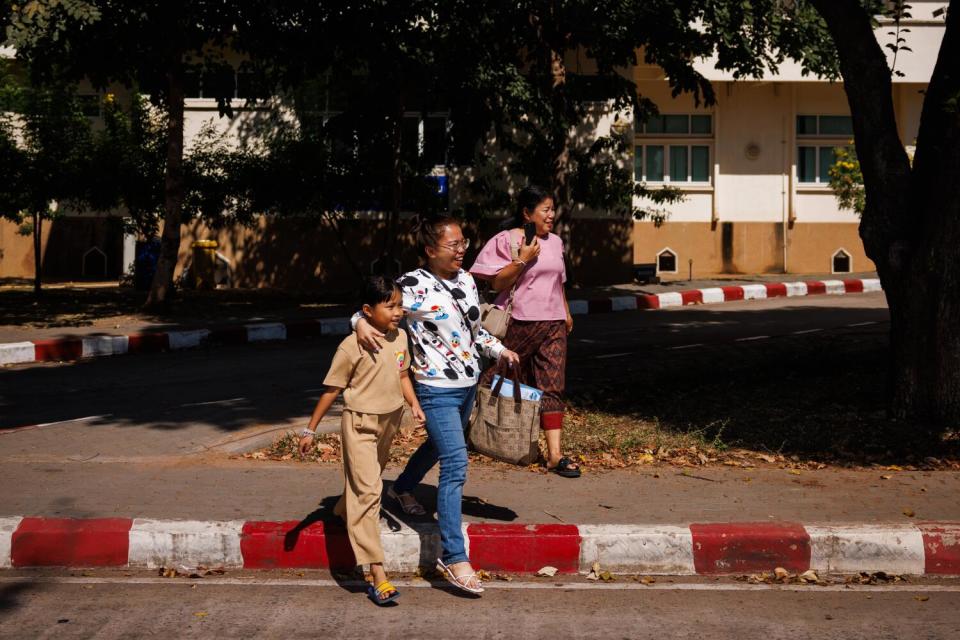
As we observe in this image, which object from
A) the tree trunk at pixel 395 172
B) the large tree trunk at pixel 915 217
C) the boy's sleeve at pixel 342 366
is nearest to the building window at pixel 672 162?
the tree trunk at pixel 395 172

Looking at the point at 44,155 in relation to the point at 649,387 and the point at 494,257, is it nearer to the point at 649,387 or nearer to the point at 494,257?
the point at 649,387

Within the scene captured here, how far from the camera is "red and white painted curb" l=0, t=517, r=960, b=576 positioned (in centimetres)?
605

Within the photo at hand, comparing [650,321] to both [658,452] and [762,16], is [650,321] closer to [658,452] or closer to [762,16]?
[762,16]

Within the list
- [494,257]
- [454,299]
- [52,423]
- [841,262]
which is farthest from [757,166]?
[454,299]

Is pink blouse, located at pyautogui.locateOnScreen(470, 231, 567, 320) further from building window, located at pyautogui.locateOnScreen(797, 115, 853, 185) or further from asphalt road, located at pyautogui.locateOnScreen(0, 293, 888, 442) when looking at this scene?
building window, located at pyautogui.locateOnScreen(797, 115, 853, 185)

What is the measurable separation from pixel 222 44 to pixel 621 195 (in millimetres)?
7544

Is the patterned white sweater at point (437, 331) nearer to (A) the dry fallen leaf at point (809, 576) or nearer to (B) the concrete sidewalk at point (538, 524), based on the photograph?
(B) the concrete sidewalk at point (538, 524)

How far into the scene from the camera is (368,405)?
18.3ft

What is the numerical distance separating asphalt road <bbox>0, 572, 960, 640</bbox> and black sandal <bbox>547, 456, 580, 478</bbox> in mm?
1432

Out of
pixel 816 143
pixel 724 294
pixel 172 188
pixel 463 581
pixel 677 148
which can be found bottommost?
pixel 463 581

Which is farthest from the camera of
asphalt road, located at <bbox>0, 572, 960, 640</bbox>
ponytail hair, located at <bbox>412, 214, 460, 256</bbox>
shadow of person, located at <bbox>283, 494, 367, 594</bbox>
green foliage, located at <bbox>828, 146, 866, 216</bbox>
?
green foliage, located at <bbox>828, 146, 866, 216</bbox>

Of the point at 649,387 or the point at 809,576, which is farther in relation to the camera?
the point at 649,387

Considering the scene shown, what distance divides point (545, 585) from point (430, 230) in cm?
172

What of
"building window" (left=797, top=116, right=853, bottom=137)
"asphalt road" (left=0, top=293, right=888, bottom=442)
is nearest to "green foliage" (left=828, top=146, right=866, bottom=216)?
"building window" (left=797, top=116, right=853, bottom=137)
